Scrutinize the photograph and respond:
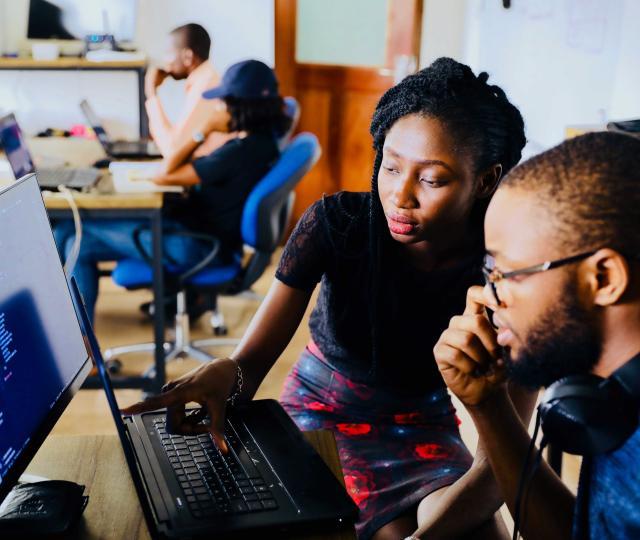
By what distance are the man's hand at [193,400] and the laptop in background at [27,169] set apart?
54.0 inches

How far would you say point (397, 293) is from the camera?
4.83 feet

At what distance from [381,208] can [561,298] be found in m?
0.60

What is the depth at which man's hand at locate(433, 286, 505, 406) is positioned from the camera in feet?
3.58

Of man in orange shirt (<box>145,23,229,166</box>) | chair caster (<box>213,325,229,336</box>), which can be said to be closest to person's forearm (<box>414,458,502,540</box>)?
chair caster (<box>213,325,229,336</box>)

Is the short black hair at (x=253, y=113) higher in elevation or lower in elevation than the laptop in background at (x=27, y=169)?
higher

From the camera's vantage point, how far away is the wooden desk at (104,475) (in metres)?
0.96

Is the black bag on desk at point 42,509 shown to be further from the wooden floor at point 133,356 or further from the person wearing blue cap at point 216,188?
the person wearing blue cap at point 216,188

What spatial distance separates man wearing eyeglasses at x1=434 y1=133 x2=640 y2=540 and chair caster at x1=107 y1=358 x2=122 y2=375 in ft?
7.21

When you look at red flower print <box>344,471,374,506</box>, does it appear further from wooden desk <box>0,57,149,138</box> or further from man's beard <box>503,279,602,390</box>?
wooden desk <box>0,57,149,138</box>

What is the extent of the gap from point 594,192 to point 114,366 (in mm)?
2432

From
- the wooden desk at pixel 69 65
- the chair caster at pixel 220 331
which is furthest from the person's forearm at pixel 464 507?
the wooden desk at pixel 69 65

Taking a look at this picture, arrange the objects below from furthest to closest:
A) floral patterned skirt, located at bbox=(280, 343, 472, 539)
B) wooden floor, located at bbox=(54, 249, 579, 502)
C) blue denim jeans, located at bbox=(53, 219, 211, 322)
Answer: blue denim jeans, located at bbox=(53, 219, 211, 322) → wooden floor, located at bbox=(54, 249, 579, 502) → floral patterned skirt, located at bbox=(280, 343, 472, 539)

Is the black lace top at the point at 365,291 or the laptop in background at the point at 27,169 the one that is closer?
the black lace top at the point at 365,291

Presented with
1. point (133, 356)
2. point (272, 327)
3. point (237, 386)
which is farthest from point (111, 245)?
point (237, 386)
